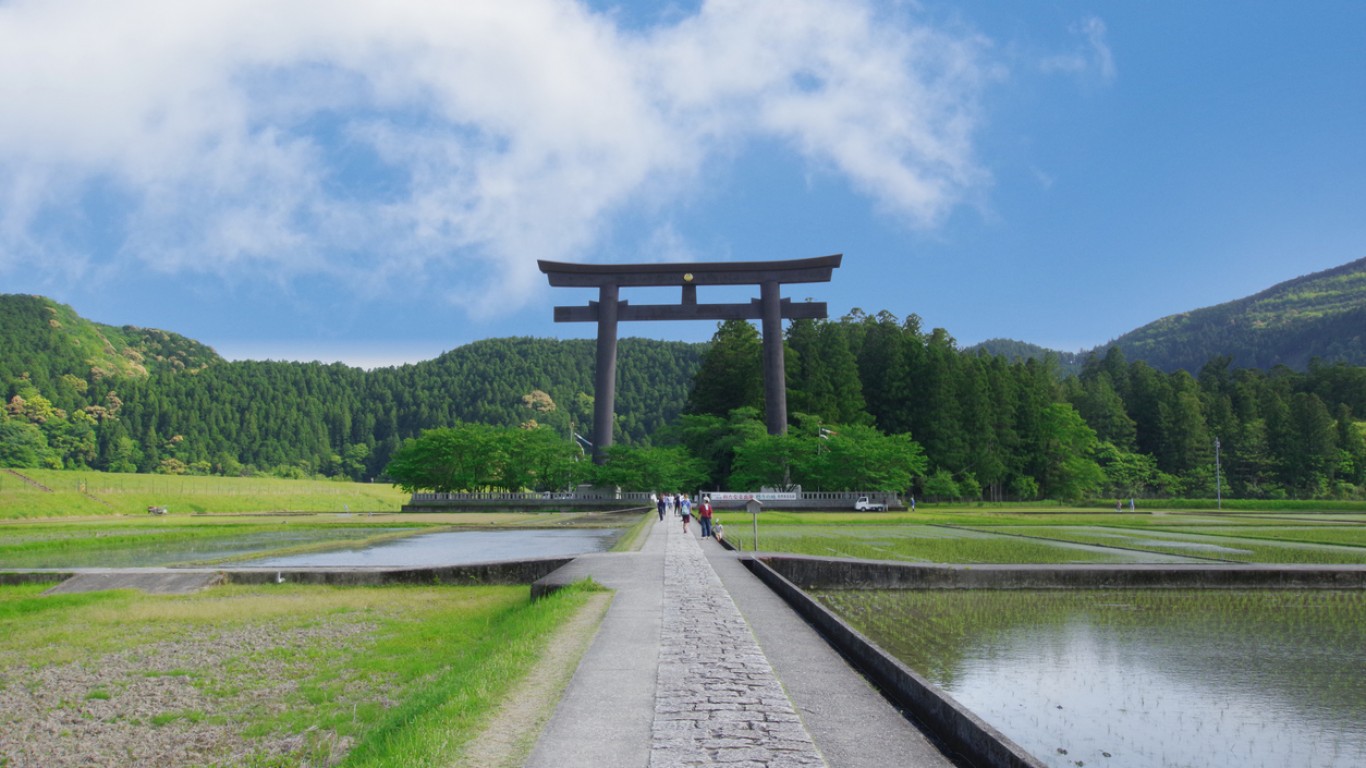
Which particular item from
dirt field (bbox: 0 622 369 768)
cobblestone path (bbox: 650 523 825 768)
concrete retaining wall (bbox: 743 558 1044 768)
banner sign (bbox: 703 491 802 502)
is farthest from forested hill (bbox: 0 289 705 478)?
cobblestone path (bbox: 650 523 825 768)

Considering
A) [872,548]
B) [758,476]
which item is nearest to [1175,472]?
[758,476]

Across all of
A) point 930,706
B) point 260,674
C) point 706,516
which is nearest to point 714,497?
point 706,516

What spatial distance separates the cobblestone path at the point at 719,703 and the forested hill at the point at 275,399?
93478mm

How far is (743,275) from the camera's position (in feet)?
160

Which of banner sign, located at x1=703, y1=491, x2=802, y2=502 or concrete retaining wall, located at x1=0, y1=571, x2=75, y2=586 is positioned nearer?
concrete retaining wall, located at x1=0, y1=571, x2=75, y2=586

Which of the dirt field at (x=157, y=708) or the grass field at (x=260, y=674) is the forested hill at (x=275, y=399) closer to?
the grass field at (x=260, y=674)

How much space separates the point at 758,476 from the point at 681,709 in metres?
43.5

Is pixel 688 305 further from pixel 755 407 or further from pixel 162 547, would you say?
pixel 162 547

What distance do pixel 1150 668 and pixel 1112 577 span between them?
5.59 meters

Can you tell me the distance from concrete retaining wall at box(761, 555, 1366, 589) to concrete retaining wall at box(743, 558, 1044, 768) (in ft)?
15.1

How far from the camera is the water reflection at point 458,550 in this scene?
1719cm

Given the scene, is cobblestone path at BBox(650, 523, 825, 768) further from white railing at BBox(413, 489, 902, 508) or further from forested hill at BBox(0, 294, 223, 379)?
forested hill at BBox(0, 294, 223, 379)

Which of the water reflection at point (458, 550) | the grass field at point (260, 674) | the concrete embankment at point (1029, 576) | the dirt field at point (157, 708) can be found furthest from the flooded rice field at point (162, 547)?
the concrete embankment at point (1029, 576)

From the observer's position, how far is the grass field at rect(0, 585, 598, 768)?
5.91 metres
